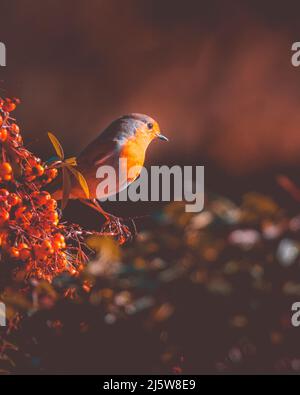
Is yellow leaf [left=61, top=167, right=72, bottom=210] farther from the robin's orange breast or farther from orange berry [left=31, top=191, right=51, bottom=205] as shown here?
the robin's orange breast

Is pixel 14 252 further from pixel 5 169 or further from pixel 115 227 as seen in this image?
pixel 115 227

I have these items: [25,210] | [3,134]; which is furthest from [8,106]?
[25,210]

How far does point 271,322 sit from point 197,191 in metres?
0.30

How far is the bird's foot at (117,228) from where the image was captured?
104 cm

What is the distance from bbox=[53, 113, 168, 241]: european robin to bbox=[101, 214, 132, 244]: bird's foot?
0.25 feet

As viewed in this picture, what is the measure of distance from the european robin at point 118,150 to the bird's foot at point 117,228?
75 mm

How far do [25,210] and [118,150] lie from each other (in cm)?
41

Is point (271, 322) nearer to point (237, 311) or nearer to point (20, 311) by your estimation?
point (237, 311)

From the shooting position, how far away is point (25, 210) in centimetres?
85

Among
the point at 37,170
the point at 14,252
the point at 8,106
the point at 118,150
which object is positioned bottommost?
the point at 14,252

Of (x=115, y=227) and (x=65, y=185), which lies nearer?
(x=65, y=185)

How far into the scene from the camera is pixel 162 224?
Answer: 2.91ft

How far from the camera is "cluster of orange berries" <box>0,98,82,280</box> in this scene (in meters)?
0.82

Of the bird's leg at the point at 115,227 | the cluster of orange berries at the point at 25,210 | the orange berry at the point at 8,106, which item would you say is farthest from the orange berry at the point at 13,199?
the bird's leg at the point at 115,227
